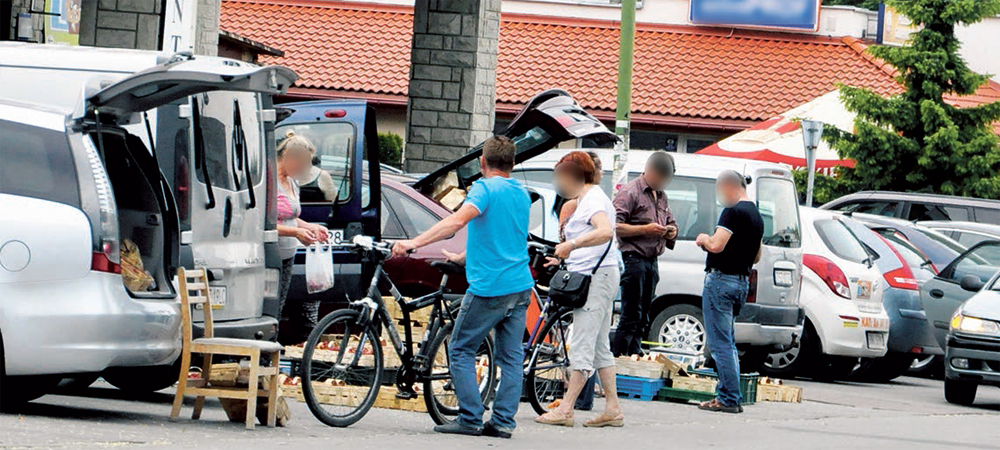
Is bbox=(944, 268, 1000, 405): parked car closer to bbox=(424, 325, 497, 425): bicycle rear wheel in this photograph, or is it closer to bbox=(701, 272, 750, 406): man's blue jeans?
bbox=(701, 272, 750, 406): man's blue jeans

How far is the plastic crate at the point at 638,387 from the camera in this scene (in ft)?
44.5

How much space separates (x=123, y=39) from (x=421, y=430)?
7142mm

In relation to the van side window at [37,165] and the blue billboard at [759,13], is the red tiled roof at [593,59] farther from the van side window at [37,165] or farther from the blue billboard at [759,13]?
the van side window at [37,165]

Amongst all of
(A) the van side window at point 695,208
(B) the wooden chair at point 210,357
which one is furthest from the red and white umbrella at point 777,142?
(B) the wooden chair at point 210,357

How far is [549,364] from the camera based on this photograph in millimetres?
11750

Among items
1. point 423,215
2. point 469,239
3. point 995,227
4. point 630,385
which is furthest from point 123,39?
point 995,227

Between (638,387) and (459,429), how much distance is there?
3.70m

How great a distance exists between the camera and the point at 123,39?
16188 mm

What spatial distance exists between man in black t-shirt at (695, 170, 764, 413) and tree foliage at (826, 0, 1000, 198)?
17460mm

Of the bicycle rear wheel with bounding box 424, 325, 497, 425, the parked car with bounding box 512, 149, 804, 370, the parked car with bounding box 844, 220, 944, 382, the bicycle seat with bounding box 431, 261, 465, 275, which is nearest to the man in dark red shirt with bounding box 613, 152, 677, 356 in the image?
the parked car with bounding box 512, 149, 804, 370

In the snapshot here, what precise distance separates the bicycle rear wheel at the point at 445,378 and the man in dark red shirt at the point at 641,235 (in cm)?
249

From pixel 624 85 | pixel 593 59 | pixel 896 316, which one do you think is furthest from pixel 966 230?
pixel 593 59

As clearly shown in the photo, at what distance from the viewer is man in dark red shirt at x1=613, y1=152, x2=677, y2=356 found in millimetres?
13234

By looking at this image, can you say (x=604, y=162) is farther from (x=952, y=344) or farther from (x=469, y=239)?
(x=469, y=239)
